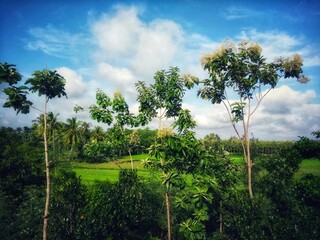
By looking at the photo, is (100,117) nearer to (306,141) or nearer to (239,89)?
(239,89)

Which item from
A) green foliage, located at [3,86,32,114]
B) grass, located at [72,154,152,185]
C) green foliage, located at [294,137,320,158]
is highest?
green foliage, located at [3,86,32,114]

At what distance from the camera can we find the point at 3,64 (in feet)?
27.5

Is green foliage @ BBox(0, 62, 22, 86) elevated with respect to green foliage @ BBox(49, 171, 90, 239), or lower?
elevated

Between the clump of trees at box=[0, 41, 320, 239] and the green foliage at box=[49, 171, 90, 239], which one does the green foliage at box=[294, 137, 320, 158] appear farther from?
the green foliage at box=[49, 171, 90, 239]

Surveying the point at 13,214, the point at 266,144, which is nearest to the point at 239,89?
the point at 13,214

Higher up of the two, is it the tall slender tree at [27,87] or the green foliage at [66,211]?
the tall slender tree at [27,87]

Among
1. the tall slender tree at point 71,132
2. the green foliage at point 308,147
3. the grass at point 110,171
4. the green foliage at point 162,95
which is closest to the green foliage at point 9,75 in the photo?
the green foliage at point 162,95

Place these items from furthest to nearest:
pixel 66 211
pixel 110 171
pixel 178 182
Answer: pixel 110 171, pixel 66 211, pixel 178 182

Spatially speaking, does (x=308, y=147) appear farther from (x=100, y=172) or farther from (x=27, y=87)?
(x=100, y=172)

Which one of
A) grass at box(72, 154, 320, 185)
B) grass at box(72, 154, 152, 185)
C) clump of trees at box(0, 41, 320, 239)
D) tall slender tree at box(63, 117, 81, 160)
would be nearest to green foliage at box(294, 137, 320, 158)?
clump of trees at box(0, 41, 320, 239)

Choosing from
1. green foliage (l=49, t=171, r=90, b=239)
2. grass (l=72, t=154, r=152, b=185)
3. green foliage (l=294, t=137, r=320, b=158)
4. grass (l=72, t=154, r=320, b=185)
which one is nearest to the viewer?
green foliage (l=49, t=171, r=90, b=239)

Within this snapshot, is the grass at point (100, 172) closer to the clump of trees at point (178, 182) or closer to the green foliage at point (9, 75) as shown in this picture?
the clump of trees at point (178, 182)

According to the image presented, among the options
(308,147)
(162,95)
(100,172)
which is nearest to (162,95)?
(162,95)

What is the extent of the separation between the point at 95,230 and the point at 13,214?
28.1ft
